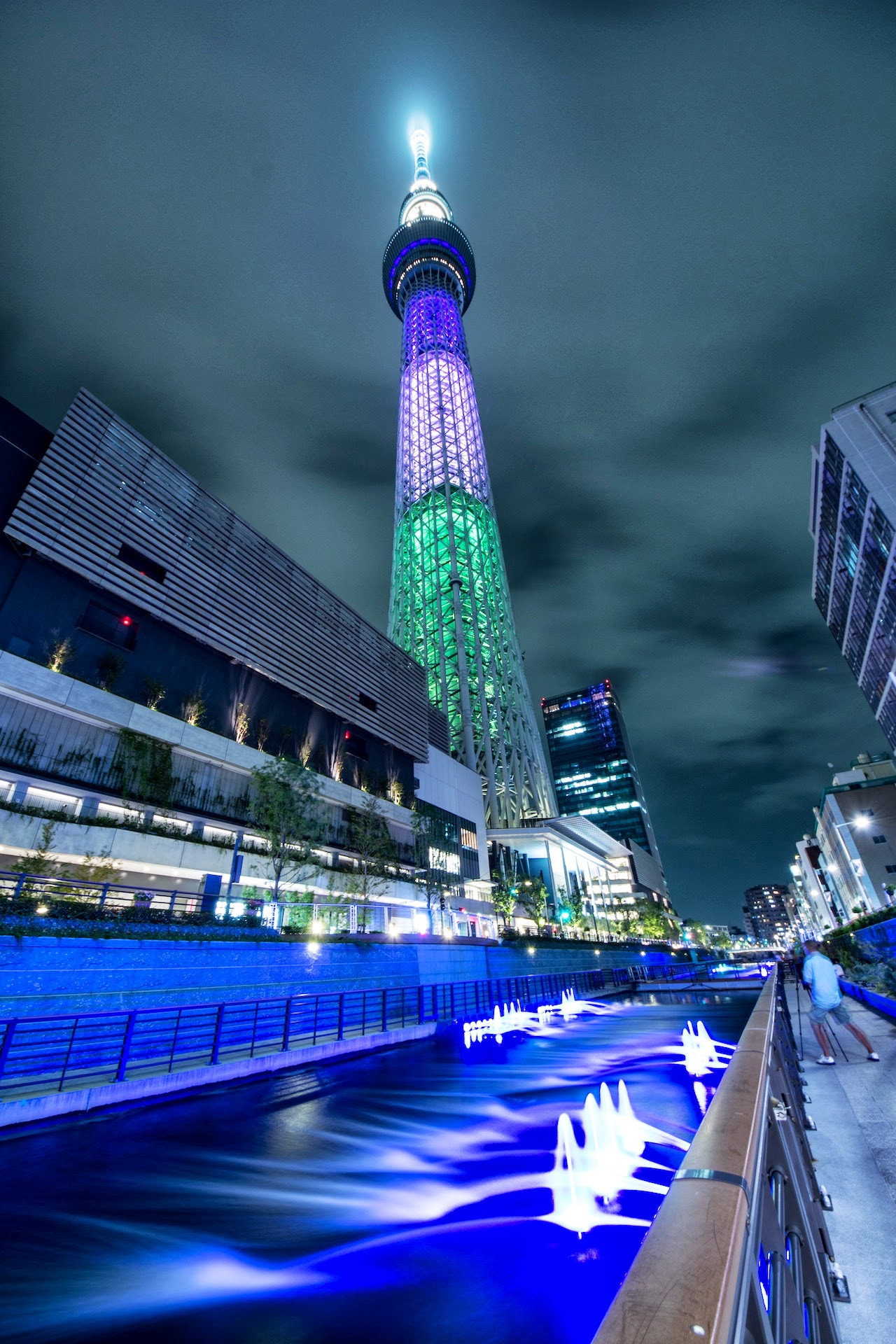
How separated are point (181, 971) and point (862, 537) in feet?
231

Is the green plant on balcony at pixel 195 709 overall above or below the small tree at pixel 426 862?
above

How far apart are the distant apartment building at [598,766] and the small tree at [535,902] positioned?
3358 inches

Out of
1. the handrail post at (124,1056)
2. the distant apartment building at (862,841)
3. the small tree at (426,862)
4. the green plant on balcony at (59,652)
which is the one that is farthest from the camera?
the distant apartment building at (862,841)

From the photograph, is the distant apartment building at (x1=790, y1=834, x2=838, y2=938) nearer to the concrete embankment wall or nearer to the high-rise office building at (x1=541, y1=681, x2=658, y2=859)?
the high-rise office building at (x1=541, y1=681, x2=658, y2=859)

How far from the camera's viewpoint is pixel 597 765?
15588 centimetres

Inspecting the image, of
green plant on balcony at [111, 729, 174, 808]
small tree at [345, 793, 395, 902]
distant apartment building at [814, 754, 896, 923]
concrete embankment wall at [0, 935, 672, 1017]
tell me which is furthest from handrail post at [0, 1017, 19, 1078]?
distant apartment building at [814, 754, 896, 923]

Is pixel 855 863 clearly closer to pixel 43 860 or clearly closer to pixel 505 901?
pixel 505 901

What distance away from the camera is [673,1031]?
14359 millimetres

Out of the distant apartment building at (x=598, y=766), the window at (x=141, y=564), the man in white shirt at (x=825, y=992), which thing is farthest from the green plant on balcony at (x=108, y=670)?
the distant apartment building at (x=598, y=766)

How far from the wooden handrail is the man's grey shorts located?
25.7 ft

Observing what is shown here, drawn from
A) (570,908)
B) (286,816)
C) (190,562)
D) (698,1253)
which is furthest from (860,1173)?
(570,908)

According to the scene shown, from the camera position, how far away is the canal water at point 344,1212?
3.54m

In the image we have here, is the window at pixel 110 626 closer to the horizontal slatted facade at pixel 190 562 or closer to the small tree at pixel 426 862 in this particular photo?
the horizontal slatted facade at pixel 190 562

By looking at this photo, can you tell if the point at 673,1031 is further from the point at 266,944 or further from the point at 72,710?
the point at 72,710
